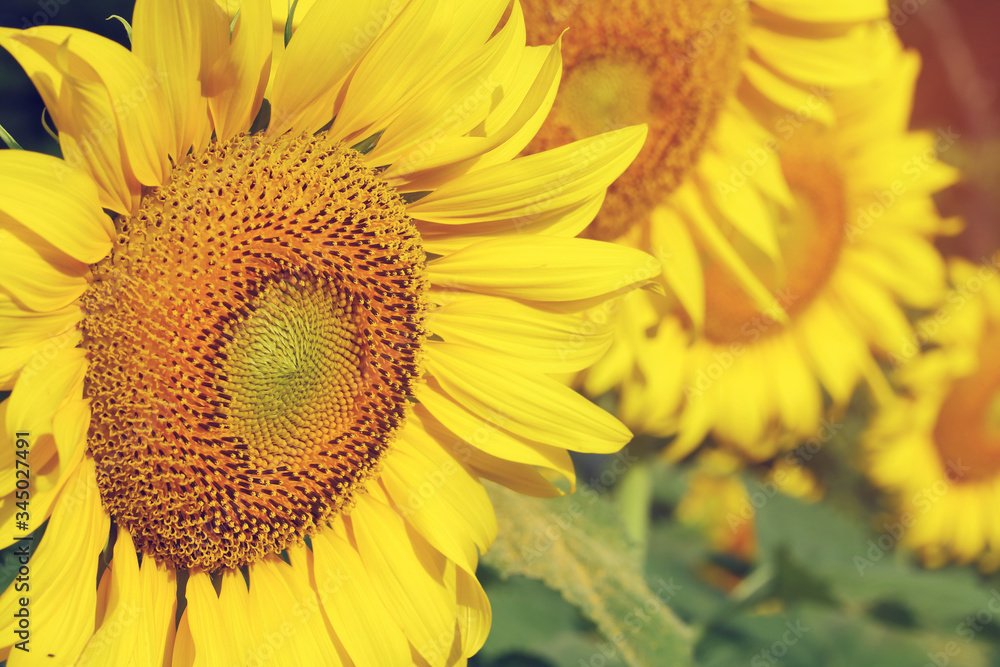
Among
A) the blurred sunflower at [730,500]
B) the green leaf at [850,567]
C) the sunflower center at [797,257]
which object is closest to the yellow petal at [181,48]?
the sunflower center at [797,257]

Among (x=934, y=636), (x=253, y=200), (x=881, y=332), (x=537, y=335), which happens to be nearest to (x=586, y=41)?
(x=537, y=335)

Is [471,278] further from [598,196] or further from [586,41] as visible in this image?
[586,41]

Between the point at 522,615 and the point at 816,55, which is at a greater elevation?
the point at 816,55

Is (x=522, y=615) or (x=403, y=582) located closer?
(x=403, y=582)

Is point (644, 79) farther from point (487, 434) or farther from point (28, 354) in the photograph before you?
point (28, 354)

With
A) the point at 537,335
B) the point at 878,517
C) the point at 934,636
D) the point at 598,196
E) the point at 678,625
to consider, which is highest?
the point at 598,196

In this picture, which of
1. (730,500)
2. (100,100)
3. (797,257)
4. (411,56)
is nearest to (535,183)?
(411,56)
